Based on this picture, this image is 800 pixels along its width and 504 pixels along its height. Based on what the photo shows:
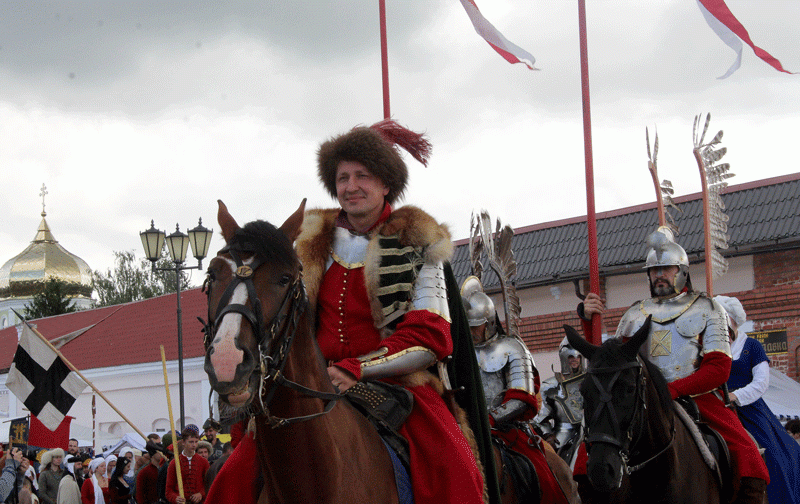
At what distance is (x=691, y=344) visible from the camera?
6961 millimetres

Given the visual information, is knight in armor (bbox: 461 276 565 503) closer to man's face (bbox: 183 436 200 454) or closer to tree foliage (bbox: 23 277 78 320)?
man's face (bbox: 183 436 200 454)

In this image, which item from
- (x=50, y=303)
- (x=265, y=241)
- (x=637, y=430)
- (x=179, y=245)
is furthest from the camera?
(x=50, y=303)

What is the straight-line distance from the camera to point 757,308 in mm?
17609

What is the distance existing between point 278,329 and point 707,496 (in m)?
4.15

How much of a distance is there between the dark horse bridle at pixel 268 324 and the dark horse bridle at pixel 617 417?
270cm

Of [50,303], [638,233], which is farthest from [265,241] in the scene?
[50,303]

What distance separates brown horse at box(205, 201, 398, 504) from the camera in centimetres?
299

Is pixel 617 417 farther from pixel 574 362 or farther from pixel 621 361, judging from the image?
pixel 574 362

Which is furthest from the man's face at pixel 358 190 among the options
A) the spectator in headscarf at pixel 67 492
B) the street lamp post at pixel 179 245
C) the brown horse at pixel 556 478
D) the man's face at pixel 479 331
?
the street lamp post at pixel 179 245

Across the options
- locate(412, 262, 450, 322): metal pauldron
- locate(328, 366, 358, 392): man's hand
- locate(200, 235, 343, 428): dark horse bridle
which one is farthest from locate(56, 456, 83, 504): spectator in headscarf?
locate(200, 235, 343, 428): dark horse bridle

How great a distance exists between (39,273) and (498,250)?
174 feet

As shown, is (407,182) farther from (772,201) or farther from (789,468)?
(772,201)

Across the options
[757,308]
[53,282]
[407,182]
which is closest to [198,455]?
[407,182]

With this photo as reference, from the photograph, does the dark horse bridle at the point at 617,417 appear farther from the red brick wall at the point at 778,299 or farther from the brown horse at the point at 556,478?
the red brick wall at the point at 778,299
